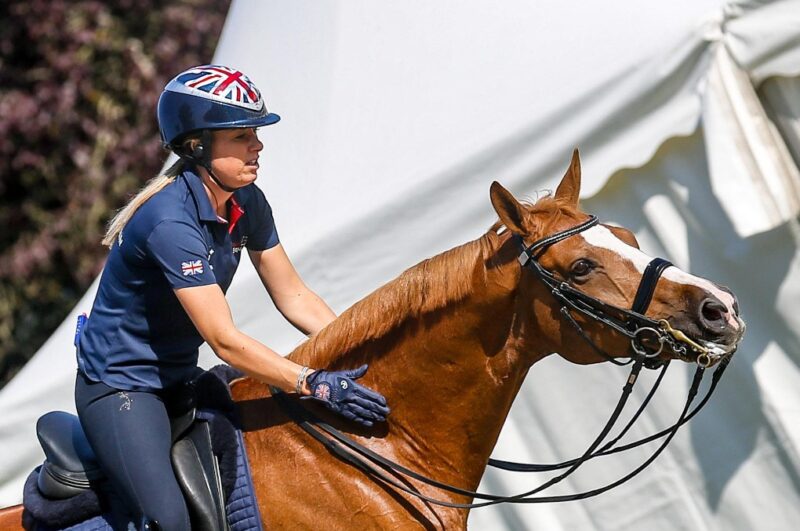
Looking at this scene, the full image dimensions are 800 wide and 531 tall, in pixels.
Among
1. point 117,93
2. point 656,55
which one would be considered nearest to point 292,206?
point 656,55

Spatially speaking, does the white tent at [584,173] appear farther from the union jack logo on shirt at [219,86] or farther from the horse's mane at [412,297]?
the union jack logo on shirt at [219,86]

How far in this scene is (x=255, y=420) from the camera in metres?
3.40

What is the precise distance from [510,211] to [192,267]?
888mm

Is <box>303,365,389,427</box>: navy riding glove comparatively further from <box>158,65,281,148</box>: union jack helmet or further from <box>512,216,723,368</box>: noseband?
<box>158,65,281,148</box>: union jack helmet

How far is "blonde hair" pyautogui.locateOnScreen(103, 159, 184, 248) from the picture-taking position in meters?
3.21

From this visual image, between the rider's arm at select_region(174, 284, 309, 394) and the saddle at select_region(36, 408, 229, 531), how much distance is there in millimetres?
267

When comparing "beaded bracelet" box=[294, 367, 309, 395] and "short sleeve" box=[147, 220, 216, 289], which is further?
"beaded bracelet" box=[294, 367, 309, 395]

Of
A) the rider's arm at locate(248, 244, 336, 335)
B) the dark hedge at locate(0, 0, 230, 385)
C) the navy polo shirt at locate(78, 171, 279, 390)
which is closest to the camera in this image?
the navy polo shirt at locate(78, 171, 279, 390)

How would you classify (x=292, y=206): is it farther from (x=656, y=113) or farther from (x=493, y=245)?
(x=493, y=245)

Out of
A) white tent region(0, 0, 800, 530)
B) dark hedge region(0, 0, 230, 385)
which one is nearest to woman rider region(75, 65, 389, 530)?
white tent region(0, 0, 800, 530)

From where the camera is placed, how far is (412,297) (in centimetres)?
330

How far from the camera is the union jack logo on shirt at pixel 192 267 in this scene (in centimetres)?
307

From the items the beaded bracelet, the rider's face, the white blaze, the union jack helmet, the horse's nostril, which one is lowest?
the horse's nostril

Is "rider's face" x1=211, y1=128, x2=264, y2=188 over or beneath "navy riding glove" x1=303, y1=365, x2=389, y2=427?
over
